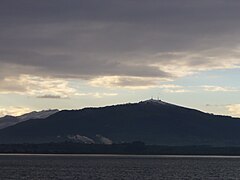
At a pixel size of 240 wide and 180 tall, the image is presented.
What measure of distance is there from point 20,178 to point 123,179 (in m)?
21.7

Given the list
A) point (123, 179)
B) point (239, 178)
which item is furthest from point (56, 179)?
point (239, 178)

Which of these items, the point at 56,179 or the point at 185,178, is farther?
the point at 185,178

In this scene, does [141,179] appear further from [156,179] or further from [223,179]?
[223,179]

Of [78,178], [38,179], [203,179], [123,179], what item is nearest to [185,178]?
[203,179]

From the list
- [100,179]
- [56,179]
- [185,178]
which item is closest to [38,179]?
[56,179]

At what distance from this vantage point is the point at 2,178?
13100 cm

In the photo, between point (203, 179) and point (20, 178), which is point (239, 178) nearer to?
point (203, 179)

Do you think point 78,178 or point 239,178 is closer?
point 78,178

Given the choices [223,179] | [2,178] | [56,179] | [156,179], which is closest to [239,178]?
[223,179]

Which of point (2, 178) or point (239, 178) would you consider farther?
point (239, 178)

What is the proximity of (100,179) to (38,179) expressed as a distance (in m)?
13.1

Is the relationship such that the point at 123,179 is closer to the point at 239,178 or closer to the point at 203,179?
the point at 203,179

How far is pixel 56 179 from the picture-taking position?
130 m

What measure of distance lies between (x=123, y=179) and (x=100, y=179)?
4.93 metres
